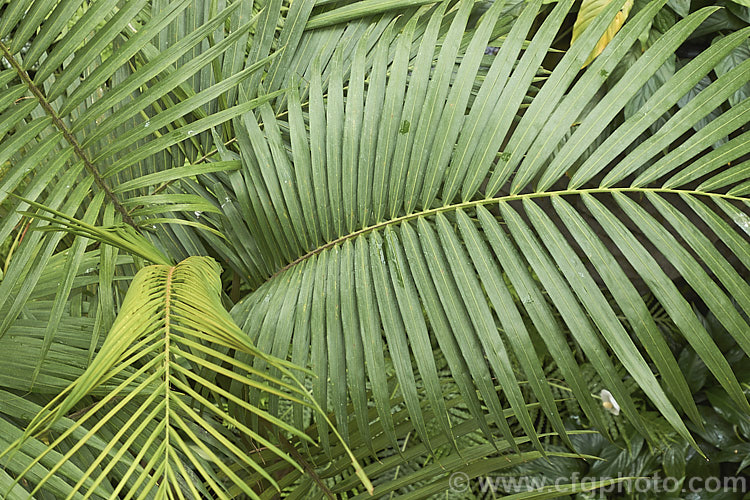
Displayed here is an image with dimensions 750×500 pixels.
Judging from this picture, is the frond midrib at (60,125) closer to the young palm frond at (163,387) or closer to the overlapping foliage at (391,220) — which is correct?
the overlapping foliage at (391,220)

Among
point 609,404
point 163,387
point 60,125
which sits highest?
point 60,125

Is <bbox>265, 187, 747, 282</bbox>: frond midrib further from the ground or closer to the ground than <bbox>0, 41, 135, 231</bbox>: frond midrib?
closer to the ground

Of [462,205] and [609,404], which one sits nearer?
[462,205]

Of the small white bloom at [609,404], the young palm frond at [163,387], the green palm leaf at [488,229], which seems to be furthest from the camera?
the small white bloom at [609,404]

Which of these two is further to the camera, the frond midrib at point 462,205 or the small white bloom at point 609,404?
the small white bloom at point 609,404

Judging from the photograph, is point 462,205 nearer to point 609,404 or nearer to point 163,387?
point 163,387

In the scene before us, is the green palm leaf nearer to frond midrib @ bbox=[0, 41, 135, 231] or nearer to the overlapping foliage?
the overlapping foliage

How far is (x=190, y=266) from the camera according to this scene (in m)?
0.66

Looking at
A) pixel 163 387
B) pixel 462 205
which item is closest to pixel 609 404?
pixel 462 205

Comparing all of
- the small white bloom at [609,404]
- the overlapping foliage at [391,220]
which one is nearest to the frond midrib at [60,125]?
the overlapping foliage at [391,220]

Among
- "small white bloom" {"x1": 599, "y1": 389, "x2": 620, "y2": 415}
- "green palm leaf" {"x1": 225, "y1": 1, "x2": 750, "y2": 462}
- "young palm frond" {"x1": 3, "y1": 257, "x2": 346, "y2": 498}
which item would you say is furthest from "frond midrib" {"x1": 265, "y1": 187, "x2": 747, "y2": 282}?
"small white bloom" {"x1": 599, "y1": 389, "x2": 620, "y2": 415}

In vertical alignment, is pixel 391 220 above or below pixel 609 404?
above

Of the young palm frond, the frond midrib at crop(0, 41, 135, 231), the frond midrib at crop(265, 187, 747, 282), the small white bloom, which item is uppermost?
the frond midrib at crop(0, 41, 135, 231)

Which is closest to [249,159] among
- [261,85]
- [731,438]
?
[261,85]
